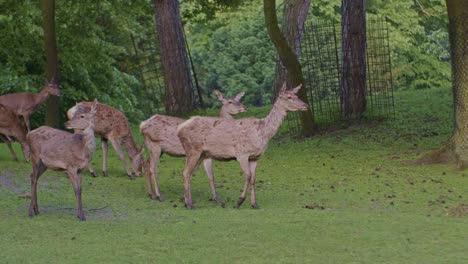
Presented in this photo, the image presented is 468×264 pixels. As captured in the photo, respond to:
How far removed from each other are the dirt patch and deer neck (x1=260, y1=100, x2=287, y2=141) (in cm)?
240

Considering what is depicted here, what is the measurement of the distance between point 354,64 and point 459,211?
8808mm

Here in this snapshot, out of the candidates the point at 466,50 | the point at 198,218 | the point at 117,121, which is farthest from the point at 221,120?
the point at 466,50

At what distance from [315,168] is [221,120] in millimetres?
3466

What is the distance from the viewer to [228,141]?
38.5 feet

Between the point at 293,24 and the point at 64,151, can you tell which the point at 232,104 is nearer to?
the point at 64,151

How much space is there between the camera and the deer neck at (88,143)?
11.0 metres

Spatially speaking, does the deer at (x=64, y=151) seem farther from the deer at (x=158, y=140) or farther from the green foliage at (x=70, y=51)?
the green foliage at (x=70, y=51)

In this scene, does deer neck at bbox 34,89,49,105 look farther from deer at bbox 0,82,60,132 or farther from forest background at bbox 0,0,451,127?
forest background at bbox 0,0,451,127

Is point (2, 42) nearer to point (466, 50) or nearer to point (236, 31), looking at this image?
point (466, 50)

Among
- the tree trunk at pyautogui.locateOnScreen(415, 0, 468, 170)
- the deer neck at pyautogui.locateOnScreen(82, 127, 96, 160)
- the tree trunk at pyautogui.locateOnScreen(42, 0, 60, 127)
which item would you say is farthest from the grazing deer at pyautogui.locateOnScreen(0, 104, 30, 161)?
the tree trunk at pyautogui.locateOnScreen(415, 0, 468, 170)

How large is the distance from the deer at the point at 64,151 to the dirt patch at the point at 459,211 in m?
4.21

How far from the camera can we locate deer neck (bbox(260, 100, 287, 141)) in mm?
11797

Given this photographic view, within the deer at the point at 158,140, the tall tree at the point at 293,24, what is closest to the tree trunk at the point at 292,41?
the tall tree at the point at 293,24

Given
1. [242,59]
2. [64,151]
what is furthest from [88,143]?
[242,59]
